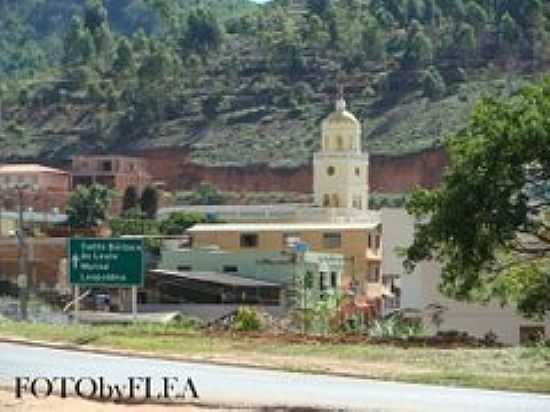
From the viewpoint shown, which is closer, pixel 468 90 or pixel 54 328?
pixel 54 328

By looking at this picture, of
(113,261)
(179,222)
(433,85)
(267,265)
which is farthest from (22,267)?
(433,85)

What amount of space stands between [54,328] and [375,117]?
12585 cm

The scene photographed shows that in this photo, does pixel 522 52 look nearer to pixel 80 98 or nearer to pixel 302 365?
pixel 80 98

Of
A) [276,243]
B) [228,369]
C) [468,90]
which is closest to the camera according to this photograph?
[228,369]

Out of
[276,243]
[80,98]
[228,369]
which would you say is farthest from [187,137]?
[228,369]

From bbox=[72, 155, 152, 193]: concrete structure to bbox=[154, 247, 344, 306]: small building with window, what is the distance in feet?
213

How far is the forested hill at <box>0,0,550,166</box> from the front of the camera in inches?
6078

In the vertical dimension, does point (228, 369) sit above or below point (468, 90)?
below

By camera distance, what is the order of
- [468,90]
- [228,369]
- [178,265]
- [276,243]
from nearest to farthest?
[228,369] < [178,265] < [276,243] < [468,90]

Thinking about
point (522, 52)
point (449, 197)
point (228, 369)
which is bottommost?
Result: point (228, 369)

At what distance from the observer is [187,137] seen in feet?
525

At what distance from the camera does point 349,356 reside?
83.6 ft

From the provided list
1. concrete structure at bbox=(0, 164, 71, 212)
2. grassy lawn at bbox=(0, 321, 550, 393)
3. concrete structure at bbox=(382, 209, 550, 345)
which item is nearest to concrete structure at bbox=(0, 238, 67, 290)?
concrete structure at bbox=(382, 209, 550, 345)

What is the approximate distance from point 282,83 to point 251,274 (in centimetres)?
10216
